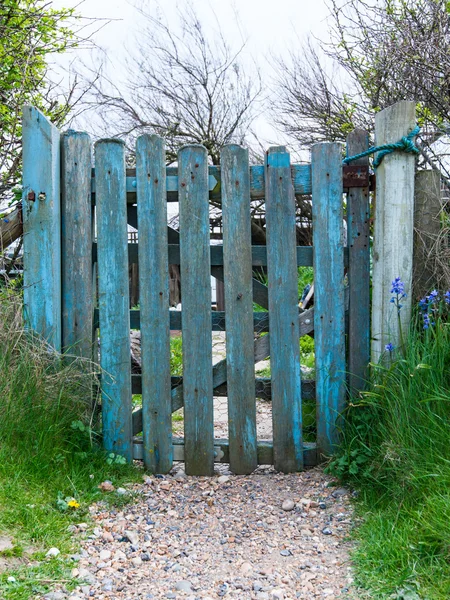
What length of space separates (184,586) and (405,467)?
109 centimetres

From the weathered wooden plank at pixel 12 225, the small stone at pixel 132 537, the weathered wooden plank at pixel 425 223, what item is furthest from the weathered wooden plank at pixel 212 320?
the small stone at pixel 132 537

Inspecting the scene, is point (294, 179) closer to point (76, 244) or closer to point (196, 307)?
point (196, 307)

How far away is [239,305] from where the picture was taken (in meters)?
3.30

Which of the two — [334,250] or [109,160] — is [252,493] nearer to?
[334,250]

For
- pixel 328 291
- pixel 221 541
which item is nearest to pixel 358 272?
pixel 328 291

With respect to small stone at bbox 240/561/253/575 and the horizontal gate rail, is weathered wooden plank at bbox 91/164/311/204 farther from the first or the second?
small stone at bbox 240/561/253/575

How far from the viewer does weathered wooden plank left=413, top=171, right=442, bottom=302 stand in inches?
128

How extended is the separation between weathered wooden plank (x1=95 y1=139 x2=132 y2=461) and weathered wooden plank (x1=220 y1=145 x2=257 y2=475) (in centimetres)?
59

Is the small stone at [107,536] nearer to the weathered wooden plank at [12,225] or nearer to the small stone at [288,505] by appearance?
the small stone at [288,505]

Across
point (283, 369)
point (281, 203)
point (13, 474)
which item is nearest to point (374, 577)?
point (283, 369)

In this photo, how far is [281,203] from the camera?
3.25m

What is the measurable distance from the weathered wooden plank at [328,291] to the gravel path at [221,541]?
37 cm

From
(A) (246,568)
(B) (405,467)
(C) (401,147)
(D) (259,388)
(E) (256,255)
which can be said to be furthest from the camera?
(D) (259,388)

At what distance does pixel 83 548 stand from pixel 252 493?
39.7 inches
